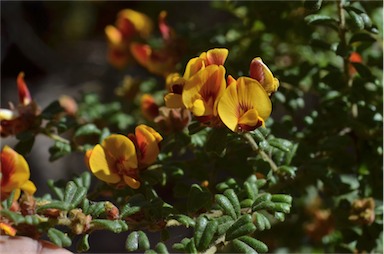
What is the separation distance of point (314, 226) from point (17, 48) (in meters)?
1.88

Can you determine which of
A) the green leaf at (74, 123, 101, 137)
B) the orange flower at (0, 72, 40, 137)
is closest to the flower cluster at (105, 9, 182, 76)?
the green leaf at (74, 123, 101, 137)

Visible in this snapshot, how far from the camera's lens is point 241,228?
0.98m

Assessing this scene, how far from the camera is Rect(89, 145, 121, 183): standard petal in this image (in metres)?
1.12

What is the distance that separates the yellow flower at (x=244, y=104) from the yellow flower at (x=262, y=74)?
0.03m

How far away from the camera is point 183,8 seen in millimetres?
2785

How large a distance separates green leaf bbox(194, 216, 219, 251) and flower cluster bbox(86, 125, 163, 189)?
168 mm

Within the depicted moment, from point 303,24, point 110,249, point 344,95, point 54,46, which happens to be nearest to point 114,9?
point 54,46

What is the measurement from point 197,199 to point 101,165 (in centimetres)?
19

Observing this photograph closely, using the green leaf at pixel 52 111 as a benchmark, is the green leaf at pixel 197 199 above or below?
below

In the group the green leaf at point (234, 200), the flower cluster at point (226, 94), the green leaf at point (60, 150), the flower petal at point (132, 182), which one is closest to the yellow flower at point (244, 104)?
the flower cluster at point (226, 94)

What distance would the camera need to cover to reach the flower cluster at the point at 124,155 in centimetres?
112

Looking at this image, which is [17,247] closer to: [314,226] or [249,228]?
[249,228]

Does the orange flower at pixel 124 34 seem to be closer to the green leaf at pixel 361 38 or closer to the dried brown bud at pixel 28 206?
the green leaf at pixel 361 38

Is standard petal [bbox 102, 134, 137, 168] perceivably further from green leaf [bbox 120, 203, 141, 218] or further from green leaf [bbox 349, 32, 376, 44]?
green leaf [bbox 349, 32, 376, 44]
